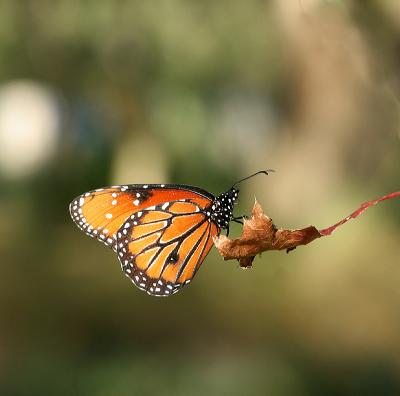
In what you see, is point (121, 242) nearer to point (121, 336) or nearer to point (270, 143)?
point (121, 336)

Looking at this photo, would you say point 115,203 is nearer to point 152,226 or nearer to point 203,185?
point 152,226

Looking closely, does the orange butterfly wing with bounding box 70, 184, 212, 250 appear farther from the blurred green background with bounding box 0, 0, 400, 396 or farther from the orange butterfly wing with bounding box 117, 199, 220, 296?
the blurred green background with bounding box 0, 0, 400, 396

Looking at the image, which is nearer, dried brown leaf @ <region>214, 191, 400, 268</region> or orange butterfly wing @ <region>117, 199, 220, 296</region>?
dried brown leaf @ <region>214, 191, 400, 268</region>

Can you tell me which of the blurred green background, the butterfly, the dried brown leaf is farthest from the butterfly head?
the blurred green background

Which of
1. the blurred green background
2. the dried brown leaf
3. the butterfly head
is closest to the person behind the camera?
the dried brown leaf

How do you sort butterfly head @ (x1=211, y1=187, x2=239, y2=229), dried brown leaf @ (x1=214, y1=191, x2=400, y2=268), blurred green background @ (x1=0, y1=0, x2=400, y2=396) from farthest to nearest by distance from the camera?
blurred green background @ (x1=0, y1=0, x2=400, y2=396) < butterfly head @ (x1=211, y1=187, x2=239, y2=229) < dried brown leaf @ (x1=214, y1=191, x2=400, y2=268)

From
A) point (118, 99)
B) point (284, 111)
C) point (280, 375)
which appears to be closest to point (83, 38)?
point (118, 99)

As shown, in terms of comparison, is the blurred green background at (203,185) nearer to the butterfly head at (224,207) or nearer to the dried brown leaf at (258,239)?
the butterfly head at (224,207)

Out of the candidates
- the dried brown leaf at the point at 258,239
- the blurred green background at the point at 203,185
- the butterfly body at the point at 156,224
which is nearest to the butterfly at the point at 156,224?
the butterfly body at the point at 156,224
